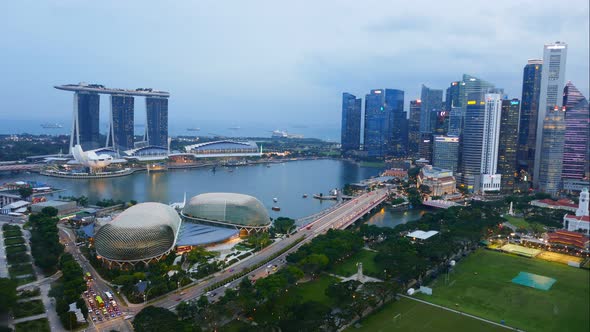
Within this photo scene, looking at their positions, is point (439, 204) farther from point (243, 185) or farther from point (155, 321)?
point (155, 321)

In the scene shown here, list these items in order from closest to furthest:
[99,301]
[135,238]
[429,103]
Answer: [99,301]
[135,238]
[429,103]

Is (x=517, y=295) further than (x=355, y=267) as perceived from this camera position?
No

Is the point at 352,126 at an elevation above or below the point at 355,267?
above

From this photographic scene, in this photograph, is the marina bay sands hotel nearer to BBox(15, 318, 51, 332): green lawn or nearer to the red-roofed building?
BBox(15, 318, 51, 332): green lawn

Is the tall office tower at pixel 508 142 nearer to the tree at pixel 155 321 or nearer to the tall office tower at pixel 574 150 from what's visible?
the tall office tower at pixel 574 150

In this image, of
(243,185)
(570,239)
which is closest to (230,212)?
(570,239)

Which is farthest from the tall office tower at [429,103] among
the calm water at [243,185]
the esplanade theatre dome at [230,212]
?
the esplanade theatre dome at [230,212]
